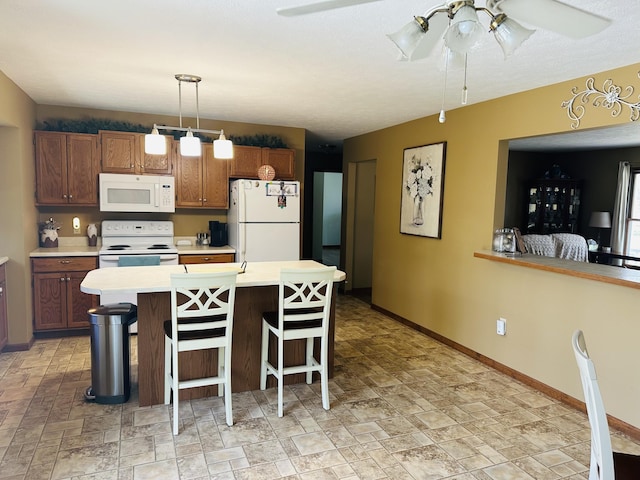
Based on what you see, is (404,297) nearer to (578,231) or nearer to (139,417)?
(139,417)

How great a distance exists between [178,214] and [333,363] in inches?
110

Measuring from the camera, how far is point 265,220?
4828 millimetres

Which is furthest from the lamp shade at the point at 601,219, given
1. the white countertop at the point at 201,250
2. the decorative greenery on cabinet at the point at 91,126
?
the decorative greenery on cabinet at the point at 91,126

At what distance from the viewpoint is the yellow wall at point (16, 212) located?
3.76 metres

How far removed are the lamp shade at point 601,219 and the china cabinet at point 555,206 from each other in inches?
19.1

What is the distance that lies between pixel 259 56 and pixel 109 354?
226 cm

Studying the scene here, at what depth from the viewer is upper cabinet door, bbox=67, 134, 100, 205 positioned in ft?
14.4

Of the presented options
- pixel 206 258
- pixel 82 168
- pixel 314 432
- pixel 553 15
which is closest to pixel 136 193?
pixel 82 168

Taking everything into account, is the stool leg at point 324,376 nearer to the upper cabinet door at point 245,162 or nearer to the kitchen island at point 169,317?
the kitchen island at point 169,317

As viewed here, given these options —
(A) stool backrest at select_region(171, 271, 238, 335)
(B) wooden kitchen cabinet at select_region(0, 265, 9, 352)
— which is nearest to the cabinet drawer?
(B) wooden kitchen cabinet at select_region(0, 265, 9, 352)

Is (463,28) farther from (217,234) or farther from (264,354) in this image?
(217,234)

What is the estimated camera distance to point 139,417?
109 inches

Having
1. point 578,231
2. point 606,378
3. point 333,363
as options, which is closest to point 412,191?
point 333,363

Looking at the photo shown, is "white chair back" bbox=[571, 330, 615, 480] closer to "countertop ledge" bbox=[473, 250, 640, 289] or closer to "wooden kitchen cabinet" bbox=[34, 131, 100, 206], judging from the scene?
"countertop ledge" bbox=[473, 250, 640, 289]
